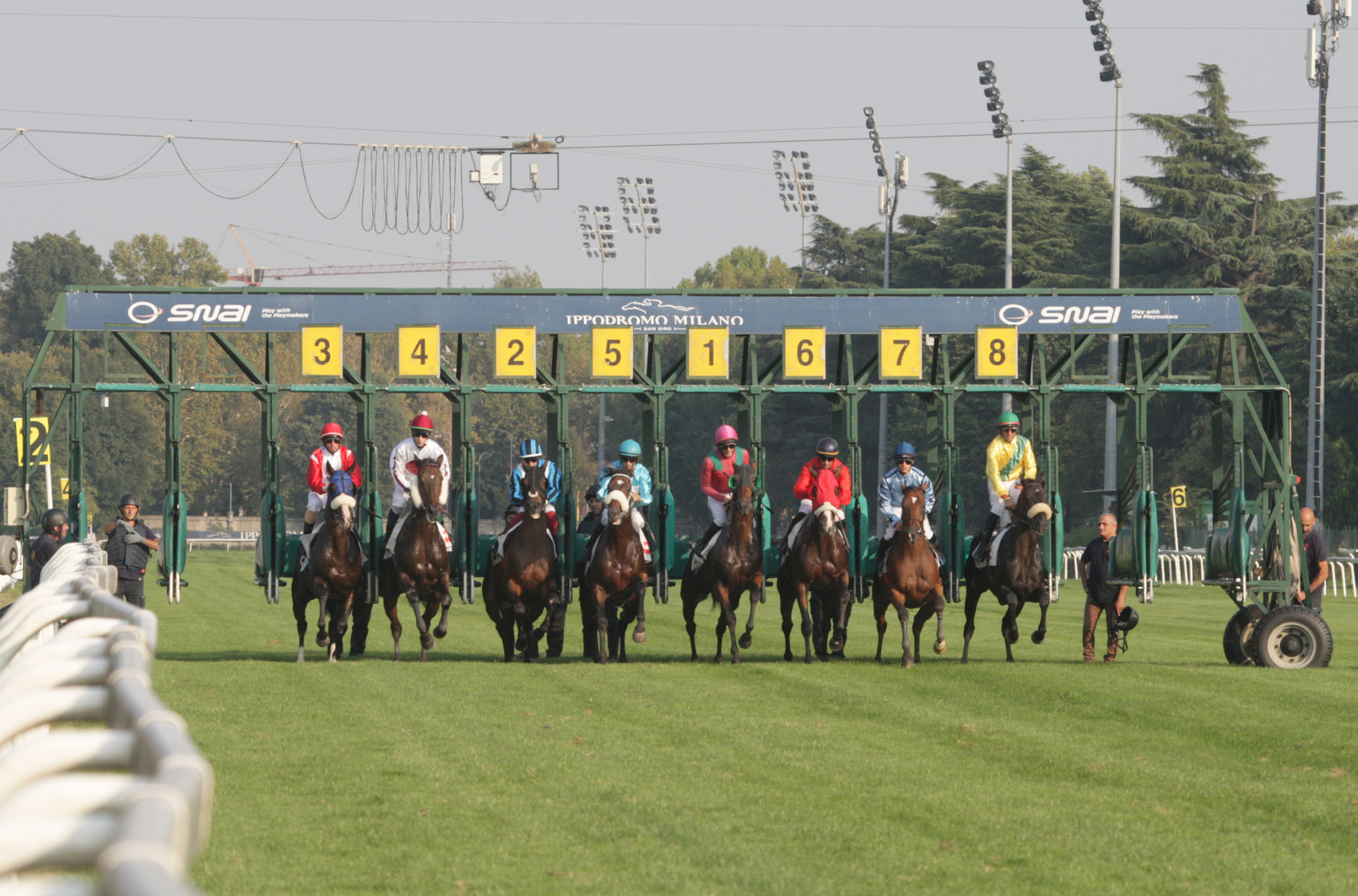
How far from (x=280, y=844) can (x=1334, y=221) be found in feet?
166

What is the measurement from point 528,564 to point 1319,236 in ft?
62.5

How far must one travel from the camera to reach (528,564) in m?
17.4

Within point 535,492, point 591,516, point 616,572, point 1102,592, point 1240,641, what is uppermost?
point 535,492

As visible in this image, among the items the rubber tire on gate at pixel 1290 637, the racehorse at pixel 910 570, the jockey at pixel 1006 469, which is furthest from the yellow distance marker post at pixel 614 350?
the rubber tire on gate at pixel 1290 637

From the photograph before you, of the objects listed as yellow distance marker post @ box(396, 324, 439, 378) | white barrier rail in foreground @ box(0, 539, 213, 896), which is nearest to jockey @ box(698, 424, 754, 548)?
yellow distance marker post @ box(396, 324, 439, 378)

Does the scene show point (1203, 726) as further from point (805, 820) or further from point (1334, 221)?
point (1334, 221)

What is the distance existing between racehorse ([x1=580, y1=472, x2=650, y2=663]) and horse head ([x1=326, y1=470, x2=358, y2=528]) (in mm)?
2362

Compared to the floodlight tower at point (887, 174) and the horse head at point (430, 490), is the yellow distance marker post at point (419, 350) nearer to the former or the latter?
the horse head at point (430, 490)

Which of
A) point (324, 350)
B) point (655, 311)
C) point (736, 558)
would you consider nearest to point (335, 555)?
point (324, 350)

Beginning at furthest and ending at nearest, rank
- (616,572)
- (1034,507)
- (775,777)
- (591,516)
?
1. (591,516)
2. (616,572)
3. (1034,507)
4. (775,777)

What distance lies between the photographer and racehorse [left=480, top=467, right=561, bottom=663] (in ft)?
56.7

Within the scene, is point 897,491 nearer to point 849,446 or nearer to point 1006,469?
point 849,446

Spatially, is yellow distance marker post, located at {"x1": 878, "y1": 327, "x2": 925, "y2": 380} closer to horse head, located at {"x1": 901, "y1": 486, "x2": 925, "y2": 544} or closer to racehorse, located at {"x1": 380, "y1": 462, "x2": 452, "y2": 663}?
horse head, located at {"x1": 901, "y1": 486, "x2": 925, "y2": 544}

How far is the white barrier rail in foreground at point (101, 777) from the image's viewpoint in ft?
8.06
